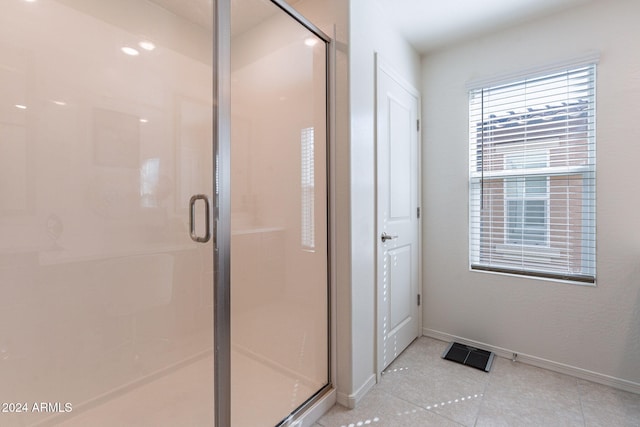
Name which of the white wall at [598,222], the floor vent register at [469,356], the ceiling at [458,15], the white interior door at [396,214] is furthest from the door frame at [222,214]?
the white wall at [598,222]

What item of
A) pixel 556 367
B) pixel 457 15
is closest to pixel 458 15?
pixel 457 15

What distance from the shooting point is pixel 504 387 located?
1.99 meters

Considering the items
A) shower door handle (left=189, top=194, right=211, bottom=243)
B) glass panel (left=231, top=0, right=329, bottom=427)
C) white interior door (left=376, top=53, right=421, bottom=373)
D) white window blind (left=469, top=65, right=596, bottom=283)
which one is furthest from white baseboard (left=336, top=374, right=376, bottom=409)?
white window blind (left=469, top=65, right=596, bottom=283)

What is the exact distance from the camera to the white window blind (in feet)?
6.89

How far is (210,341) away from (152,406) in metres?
0.36

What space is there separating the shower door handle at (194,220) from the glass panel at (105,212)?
0.03 metres

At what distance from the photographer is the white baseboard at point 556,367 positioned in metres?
1.95

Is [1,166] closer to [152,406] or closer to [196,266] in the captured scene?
[196,266]

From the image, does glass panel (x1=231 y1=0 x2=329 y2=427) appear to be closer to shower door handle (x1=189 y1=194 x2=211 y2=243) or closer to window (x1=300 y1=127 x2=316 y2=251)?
Result: window (x1=300 y1=127 x2=316 y2=251)

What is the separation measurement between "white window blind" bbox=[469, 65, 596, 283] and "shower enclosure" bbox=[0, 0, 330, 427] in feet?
5.86

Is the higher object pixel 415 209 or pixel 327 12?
pixel 327 12

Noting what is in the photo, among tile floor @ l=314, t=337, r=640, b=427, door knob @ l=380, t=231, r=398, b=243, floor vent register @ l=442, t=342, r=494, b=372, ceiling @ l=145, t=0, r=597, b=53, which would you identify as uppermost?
ceiling @ l=145, t=0, r=597, b=53

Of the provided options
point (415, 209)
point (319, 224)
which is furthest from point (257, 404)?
point (415, 209)

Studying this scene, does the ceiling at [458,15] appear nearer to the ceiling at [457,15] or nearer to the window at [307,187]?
the ceiling at [457,15]
